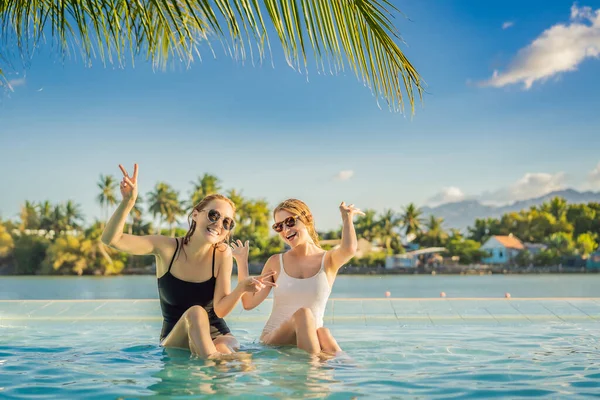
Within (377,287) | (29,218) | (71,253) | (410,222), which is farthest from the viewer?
(410,222)

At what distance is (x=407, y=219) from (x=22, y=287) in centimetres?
3557

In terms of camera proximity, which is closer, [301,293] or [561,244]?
[301,293]

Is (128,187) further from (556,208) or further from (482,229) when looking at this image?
(556,208)

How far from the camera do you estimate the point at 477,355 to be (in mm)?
4738

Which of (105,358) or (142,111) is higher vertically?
(142,111)

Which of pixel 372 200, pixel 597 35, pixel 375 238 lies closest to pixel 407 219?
pixel 375 238

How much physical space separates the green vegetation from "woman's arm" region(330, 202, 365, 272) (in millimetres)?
55275

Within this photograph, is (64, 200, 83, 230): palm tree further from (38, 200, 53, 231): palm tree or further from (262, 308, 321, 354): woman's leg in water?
(262, 308, 321, 354): woman's leg in water

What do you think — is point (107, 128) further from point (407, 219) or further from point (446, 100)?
point (446, 100)

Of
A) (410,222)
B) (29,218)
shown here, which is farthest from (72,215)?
(410,222)

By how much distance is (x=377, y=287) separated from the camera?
165 ft

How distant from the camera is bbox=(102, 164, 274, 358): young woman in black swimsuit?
414 cm

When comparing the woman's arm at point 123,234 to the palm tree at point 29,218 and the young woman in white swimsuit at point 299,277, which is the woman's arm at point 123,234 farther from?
the palm tree at point 29,218

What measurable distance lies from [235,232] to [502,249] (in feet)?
77.5
